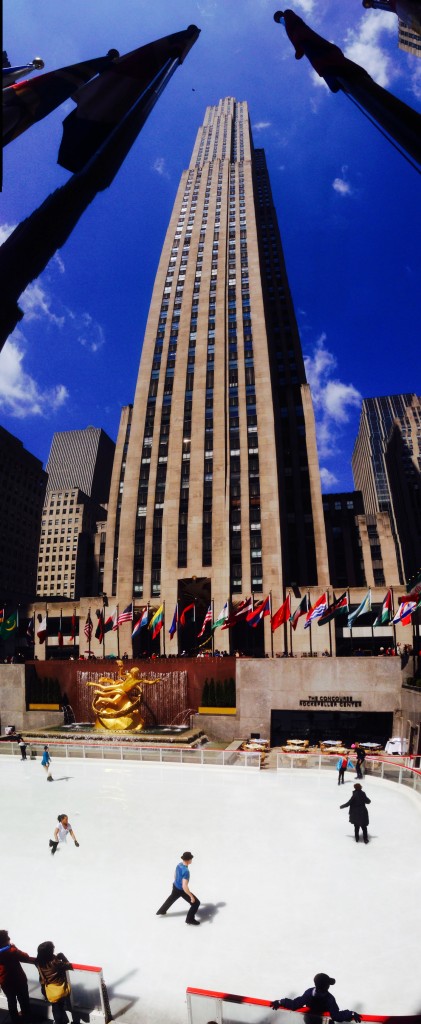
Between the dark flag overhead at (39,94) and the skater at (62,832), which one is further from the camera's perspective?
the skater at (62,832)

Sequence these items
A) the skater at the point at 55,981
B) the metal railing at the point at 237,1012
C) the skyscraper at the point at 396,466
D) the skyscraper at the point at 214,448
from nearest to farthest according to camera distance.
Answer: the metal railing at the point at 237,1012 → the skater at the point at 55,981 → the skyscraper at the point at 214,448 → the skyscraper at the point at 396,466

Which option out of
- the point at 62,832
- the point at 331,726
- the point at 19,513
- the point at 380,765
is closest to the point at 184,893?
the point at 62,832

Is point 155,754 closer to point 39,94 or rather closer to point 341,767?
point 341,767

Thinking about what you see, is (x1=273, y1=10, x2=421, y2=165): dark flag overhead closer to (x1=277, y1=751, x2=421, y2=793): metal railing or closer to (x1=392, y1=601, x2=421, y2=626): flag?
(x1=277, y1=751, x2=421, y2=793): metal railing

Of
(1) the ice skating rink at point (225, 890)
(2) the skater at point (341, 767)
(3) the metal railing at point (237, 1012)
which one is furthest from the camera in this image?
(2) the skater at point (341, 767)

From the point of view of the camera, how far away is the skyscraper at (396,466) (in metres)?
138

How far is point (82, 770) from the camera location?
941 inches

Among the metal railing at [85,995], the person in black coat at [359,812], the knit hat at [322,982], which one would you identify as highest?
the person in black coat at [359,812]

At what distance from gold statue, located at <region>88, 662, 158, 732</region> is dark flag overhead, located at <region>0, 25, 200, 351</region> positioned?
104 feet

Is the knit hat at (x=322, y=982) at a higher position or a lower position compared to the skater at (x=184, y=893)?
higher

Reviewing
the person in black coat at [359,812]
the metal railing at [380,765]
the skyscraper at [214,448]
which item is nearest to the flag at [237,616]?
the metal railing at [380,765]

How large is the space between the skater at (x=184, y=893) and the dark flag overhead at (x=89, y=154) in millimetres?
9916

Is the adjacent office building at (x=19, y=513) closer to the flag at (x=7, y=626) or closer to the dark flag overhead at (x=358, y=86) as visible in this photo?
the flag at (x=7, y=626)

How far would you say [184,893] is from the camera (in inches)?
385
